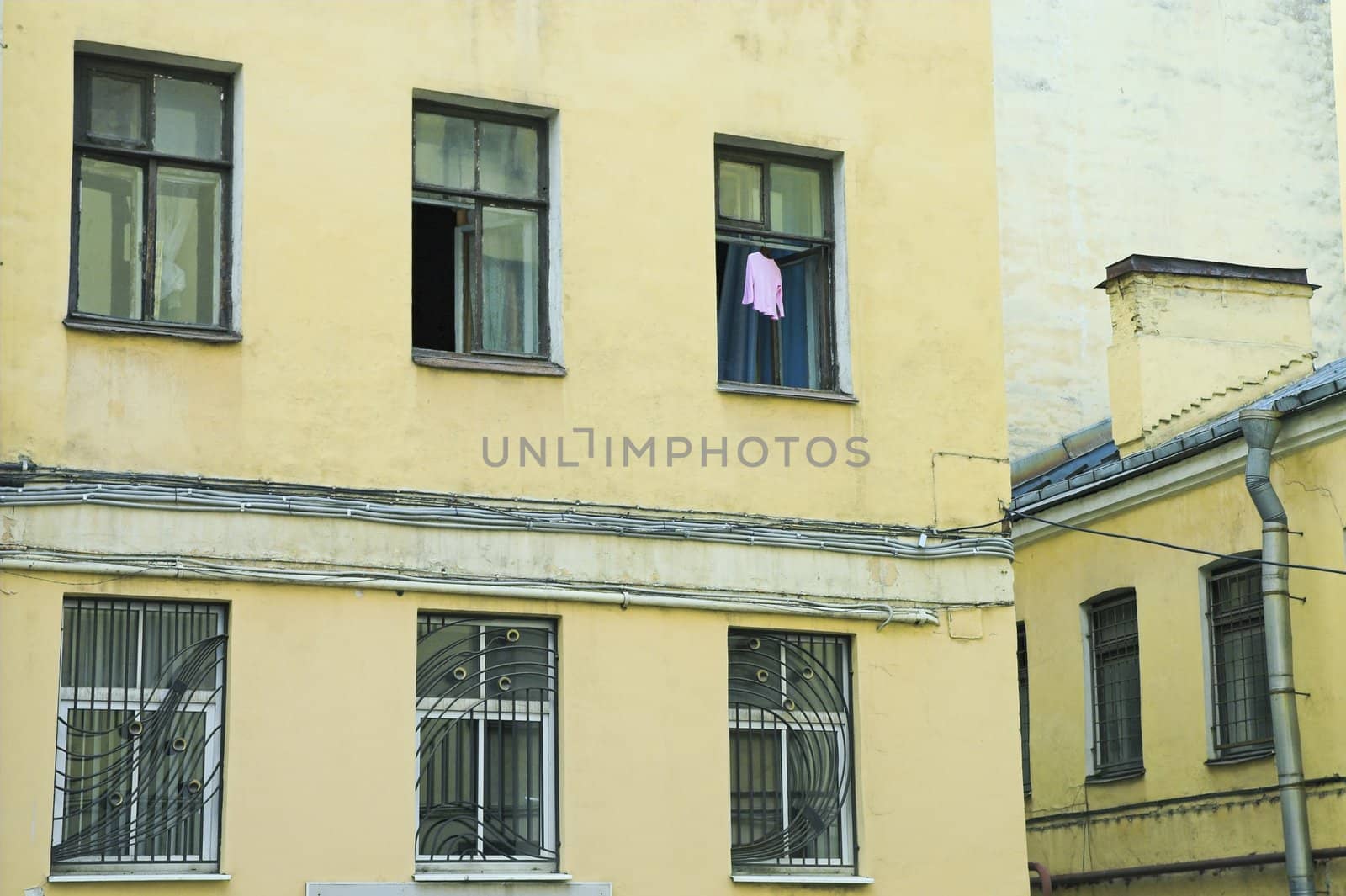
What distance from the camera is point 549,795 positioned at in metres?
13.2

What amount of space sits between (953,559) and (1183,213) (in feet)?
40.7

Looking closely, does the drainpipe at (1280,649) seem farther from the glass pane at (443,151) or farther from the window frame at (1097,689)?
the glass pane at (443,151)

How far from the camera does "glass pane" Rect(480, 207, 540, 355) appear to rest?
13828 millimetres

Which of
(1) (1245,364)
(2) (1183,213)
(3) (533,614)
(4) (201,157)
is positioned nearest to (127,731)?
(3) (533,614)

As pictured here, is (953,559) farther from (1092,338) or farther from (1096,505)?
(1092,338)

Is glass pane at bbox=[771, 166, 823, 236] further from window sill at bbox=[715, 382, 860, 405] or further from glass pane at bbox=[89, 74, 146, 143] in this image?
glass pane at bbox=[89, 74, 146, 143]

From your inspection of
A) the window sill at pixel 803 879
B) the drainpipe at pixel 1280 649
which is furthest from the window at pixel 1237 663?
the window sill at pixel 803 879

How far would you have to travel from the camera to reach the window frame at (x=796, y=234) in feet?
48.0

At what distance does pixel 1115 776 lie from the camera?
19.6 metres

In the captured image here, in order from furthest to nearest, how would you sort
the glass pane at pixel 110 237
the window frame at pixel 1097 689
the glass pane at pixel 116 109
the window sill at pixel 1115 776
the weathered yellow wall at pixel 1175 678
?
the window frame at pixel 1097 689 < the window sill at pixel 1115 776 < the weathered yellow wall at pixel 1175 678 < the glass pane at pixel 116 109 < the glass pane at pixel 110 237

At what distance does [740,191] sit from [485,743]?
426 cm

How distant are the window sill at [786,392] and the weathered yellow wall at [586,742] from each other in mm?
1508

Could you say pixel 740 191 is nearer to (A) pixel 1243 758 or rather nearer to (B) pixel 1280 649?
(B) pixel 1280 649

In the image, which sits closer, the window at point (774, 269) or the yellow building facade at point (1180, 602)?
the window at point (774, 269)
